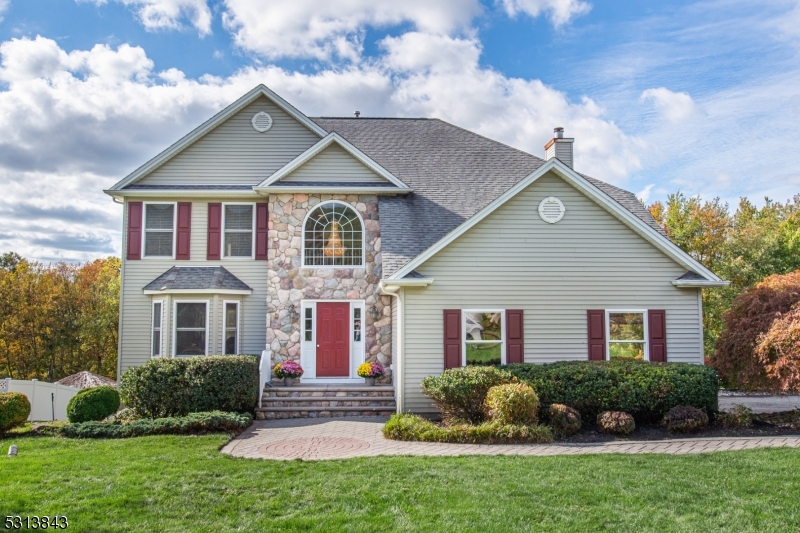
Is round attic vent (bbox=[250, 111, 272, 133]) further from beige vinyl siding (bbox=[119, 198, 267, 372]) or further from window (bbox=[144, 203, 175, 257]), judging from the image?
window (bbox=[144, 203, 175, 257])

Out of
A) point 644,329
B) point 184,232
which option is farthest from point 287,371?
point 644,329

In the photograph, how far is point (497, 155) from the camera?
17406 millimetres

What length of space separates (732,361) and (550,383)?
13.3 ft

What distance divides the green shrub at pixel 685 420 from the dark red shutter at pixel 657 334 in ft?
7.12

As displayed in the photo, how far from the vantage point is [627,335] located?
41.9 ft

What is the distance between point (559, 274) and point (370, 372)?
5013 mm

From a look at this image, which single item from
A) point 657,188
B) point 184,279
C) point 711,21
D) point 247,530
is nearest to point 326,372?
point 184,279

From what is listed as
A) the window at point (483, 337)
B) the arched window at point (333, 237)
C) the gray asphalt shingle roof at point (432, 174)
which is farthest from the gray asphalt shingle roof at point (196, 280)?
the window at point (483, 337)

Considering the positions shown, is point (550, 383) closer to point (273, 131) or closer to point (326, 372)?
point (326, 372)

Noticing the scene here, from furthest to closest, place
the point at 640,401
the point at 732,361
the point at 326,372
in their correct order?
the point at 326,372
the point at 732,361
the point at 640,401

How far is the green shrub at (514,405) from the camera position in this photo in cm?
987

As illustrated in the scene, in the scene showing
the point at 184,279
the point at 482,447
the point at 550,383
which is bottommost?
the point at 482,447

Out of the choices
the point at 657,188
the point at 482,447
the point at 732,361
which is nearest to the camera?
the point at 482,447

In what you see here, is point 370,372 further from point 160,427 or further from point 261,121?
point 261,121
